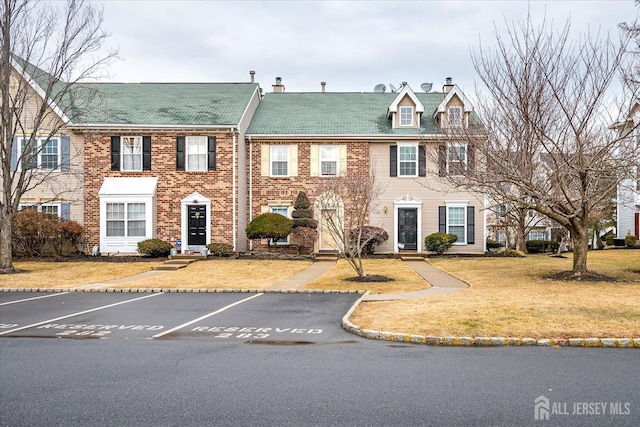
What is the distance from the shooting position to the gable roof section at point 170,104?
1057 inches

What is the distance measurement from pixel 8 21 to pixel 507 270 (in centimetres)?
2072

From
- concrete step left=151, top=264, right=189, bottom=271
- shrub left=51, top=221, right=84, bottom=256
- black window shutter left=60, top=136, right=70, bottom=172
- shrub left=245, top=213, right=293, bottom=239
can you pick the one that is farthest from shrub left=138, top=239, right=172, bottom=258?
black window shutter left=60, top=136, right=70, bottom=172

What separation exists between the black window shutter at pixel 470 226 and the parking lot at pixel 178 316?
14575 millimetres

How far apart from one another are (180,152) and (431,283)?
14.9 metres

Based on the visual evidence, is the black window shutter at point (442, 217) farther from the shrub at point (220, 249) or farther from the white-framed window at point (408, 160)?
the shrub at point (220, 249)

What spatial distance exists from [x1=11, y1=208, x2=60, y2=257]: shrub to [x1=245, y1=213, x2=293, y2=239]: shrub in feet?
28.8

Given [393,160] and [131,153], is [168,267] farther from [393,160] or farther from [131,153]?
[393,160]

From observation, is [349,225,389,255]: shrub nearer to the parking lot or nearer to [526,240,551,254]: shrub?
the parking lot

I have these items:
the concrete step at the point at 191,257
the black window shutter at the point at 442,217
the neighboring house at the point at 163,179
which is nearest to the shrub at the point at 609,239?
the black window shutter at the point at 442,217

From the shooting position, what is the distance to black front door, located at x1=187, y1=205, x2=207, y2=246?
26.7m

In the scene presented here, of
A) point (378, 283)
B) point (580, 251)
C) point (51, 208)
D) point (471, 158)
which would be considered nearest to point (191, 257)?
point (51, 208)

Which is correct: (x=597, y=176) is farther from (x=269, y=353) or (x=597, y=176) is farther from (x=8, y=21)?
(x=8, y=21)

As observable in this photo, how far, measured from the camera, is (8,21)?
800 inches

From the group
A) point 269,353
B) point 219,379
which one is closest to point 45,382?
point 219,379
